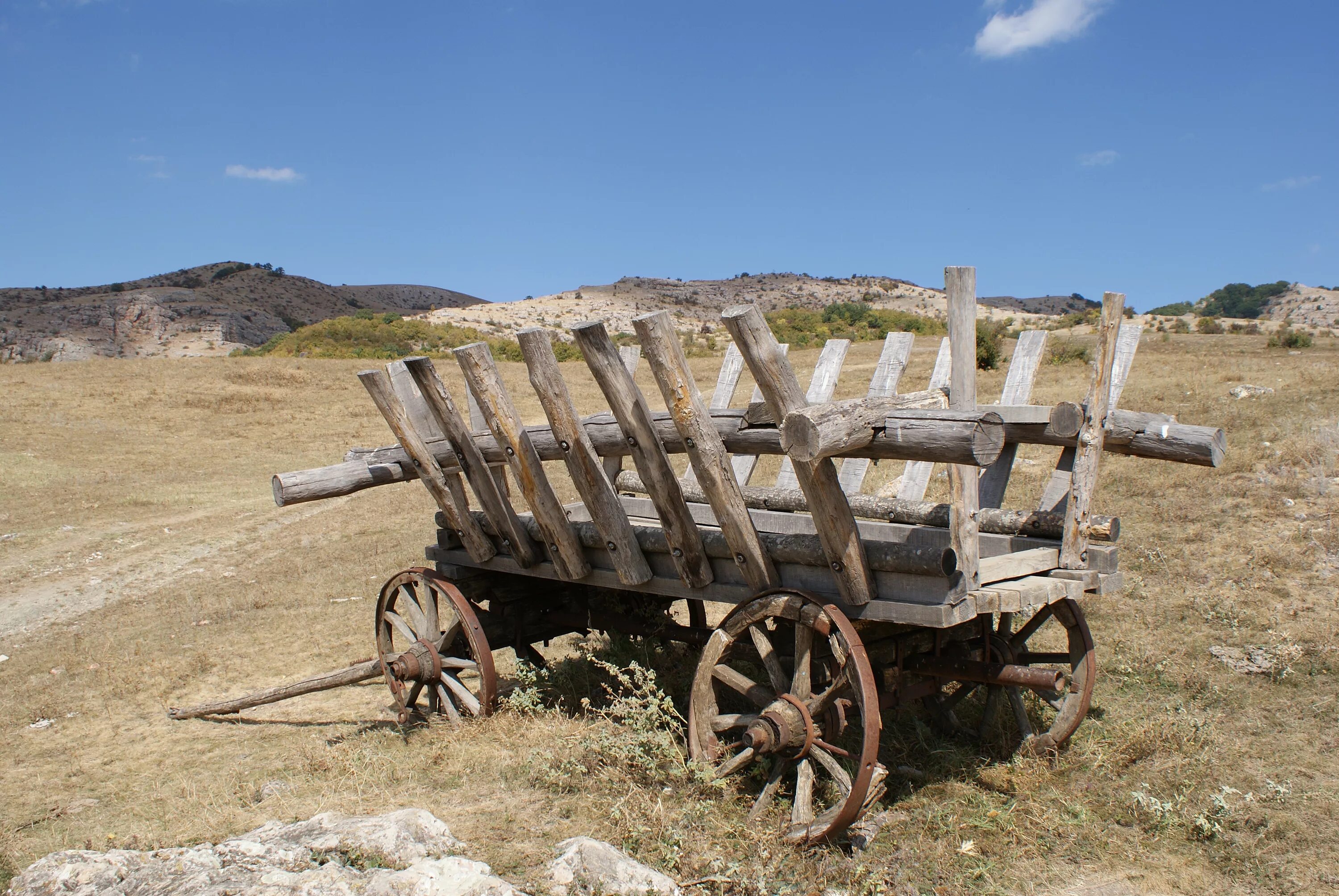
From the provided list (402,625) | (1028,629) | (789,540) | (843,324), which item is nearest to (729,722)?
(789,540)

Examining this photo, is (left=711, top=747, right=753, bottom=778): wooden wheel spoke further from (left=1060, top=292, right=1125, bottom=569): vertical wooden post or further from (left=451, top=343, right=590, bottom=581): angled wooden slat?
(left=1060, top=292, right=1125, bottom=569): vertical wooden post

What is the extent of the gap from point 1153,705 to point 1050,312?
195 ft

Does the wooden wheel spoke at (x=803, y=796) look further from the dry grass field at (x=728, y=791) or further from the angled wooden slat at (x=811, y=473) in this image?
the angled wooden slat at (x=811, y=473)

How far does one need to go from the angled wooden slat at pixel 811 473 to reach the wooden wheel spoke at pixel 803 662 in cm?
32

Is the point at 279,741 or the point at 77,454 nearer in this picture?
the point at 279,741

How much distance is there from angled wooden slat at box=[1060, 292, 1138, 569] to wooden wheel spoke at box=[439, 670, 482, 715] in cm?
358

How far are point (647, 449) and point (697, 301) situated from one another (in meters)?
61.4

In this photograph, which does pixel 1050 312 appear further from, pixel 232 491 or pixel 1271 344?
pixel 232 491

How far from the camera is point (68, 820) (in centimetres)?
498

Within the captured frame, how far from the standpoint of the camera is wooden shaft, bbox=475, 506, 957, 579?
370cm

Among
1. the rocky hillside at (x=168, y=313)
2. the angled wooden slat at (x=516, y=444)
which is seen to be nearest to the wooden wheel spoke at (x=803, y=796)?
the angled wooden slat at (x=516, y=444)

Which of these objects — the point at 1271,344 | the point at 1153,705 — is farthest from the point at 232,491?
the point at 1271,344

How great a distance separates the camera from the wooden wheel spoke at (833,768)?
3.84 meters

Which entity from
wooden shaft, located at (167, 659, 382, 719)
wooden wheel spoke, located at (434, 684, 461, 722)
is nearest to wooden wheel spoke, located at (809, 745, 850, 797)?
wooden wheel spoke, located at (434, 684, 461, 722)
